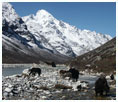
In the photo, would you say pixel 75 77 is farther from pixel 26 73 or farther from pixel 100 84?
pixel 100 84

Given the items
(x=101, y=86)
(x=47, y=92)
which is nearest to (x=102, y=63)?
(x=47, y=92)

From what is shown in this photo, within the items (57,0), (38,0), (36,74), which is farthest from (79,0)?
(36,74)

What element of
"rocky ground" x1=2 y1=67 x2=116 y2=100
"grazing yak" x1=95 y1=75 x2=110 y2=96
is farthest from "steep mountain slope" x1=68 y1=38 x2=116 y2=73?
"grazing yak" x1=95 y1=75 x2=110 y2=96

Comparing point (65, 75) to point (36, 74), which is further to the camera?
point (36, 74)

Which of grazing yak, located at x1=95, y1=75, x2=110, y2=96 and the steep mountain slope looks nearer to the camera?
grazing yak, located at x1=95, y1=75, x2=110, y2=96

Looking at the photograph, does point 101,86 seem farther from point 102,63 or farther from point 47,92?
point 102,63

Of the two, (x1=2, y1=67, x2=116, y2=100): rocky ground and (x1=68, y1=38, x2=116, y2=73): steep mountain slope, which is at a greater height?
(x1=68, y1=38, x2=116, y2=73): steep mountain slope

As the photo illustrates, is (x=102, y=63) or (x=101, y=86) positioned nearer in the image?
(x=101, y=86)

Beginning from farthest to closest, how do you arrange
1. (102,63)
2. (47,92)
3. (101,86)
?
(102,63)
(47,92)
(101,86)

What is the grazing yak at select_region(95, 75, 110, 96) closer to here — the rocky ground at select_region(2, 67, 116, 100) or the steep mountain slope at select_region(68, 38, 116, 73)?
the rocky ground at select_region(2, 67, 116, 100)

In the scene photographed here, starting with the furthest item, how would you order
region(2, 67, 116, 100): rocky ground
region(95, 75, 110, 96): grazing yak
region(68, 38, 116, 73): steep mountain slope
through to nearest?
region(68, 38, 116, 73): steep mountain slope < region(95, 75, 110, 96): grazing yak < region(2, 67, 116, 100): rocky ground

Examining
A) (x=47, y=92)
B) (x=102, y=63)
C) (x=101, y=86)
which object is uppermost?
(x=102, y=63)
